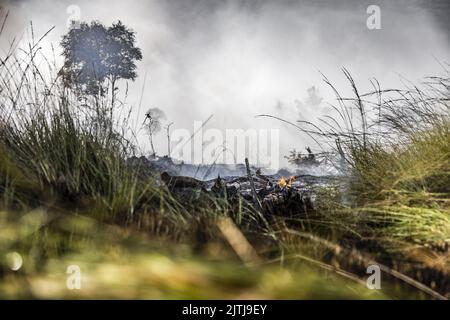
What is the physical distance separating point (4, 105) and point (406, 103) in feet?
7.33

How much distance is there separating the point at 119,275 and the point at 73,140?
1.11 meters

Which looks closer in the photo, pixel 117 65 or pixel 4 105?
pixel 4 105

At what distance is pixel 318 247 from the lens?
4.38ft

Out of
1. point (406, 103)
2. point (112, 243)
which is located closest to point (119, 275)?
point (112, 243)

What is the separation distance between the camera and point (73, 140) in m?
2.05

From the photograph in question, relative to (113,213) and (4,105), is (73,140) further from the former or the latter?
(113,213)

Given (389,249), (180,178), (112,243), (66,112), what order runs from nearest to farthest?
1. (112,243)
2. (389,249)
3. (66,112)
4. (180,178)

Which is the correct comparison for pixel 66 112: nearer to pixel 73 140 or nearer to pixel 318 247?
pixel 73 140
